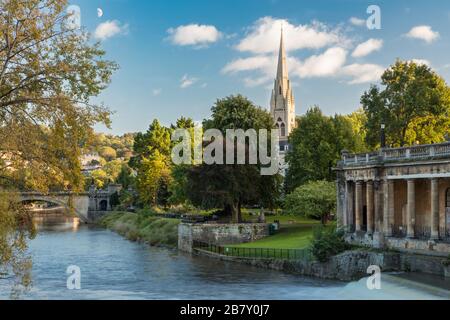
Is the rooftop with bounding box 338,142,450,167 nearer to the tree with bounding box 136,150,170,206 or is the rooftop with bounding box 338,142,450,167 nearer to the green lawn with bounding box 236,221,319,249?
the green lawn with bounding box 236,221,319,249

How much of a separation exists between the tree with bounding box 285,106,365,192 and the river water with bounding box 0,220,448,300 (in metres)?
19.8

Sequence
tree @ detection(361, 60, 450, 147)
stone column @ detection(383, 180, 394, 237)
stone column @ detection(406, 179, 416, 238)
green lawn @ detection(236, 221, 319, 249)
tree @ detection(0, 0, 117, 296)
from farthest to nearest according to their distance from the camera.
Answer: tree @ detection(361, 60, 450, 147), green lawn @ detection(236, 221, 319, 249), stone column @ detection(383, 180, 394, 237), stone column @ detection(406, 179, 416, 238), tree @ detection(0, 0, 117, 296)

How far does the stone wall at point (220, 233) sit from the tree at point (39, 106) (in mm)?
41004

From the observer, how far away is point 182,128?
97750mm

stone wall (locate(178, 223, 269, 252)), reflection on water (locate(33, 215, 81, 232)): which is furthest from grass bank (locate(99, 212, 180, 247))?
reflection on water (locate(33, 215, 81, 232))

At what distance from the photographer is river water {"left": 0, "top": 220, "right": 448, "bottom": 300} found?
3319cm

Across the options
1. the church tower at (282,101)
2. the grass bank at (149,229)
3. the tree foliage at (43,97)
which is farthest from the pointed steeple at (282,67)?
the tree foliage at (43,97)

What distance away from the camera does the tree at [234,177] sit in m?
62.4

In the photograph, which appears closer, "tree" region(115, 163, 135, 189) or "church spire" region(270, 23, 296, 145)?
"tree" region(115, 163, 135, 189)

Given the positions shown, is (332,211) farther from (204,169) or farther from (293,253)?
(293,253)

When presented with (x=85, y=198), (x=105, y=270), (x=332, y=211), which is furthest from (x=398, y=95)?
(x=85, y=198)

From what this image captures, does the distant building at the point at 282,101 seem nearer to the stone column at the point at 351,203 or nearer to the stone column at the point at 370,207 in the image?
the stone column at the point at 351,203

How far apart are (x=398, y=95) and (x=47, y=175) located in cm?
4362

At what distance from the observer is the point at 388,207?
135ft
